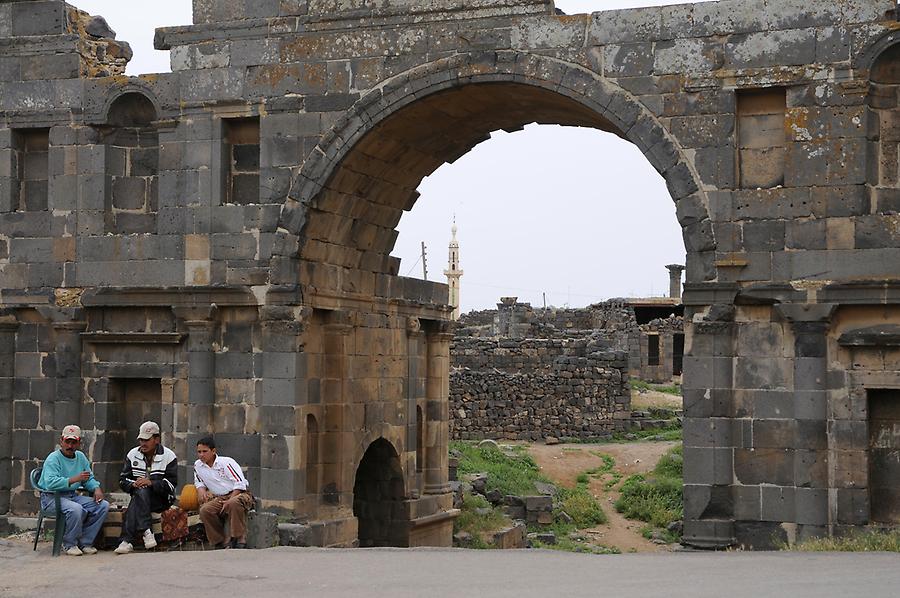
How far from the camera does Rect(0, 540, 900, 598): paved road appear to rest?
9.22 metres

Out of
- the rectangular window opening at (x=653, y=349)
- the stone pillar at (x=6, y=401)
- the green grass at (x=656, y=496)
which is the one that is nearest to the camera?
the stone pillar at (x=6, y=401)

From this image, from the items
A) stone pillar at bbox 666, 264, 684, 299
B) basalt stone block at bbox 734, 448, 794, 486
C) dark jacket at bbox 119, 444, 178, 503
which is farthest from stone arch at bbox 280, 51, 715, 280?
stone pillar at bbox 666, 264, 684, 299

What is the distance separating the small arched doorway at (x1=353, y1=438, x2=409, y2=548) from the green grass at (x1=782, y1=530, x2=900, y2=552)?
7009mm

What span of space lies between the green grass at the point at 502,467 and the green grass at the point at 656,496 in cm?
172

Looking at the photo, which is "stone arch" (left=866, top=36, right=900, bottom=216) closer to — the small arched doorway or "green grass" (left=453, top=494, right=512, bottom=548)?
the small arched doorway

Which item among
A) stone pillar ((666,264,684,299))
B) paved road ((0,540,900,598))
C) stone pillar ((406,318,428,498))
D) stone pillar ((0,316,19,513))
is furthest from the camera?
stone pillar ((666,264,684,299))

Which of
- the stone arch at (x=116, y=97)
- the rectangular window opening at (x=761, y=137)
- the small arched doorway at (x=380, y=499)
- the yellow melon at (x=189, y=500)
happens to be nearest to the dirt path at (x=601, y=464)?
the small arched doorway at (x=380, y=499)

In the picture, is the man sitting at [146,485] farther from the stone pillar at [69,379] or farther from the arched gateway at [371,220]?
the stone pillar at [69,379]

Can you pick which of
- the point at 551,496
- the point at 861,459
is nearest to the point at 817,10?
the point at 861,459

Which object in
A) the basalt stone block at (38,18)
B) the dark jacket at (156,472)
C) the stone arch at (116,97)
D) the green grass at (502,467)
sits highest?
the basalt stone block at (38,18)

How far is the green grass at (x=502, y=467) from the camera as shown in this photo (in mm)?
23344

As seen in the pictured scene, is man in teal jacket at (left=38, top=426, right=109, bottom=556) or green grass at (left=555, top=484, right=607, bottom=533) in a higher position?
man in teal jacket at (left=38, top=426, right=109, bottom=556)

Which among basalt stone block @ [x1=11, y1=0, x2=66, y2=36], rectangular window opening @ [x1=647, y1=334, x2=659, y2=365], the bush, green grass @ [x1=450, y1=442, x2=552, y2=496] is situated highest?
basalt stone block @ [x1=11, y1=0, x2=66, y2=36]

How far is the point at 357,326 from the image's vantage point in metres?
16.7
